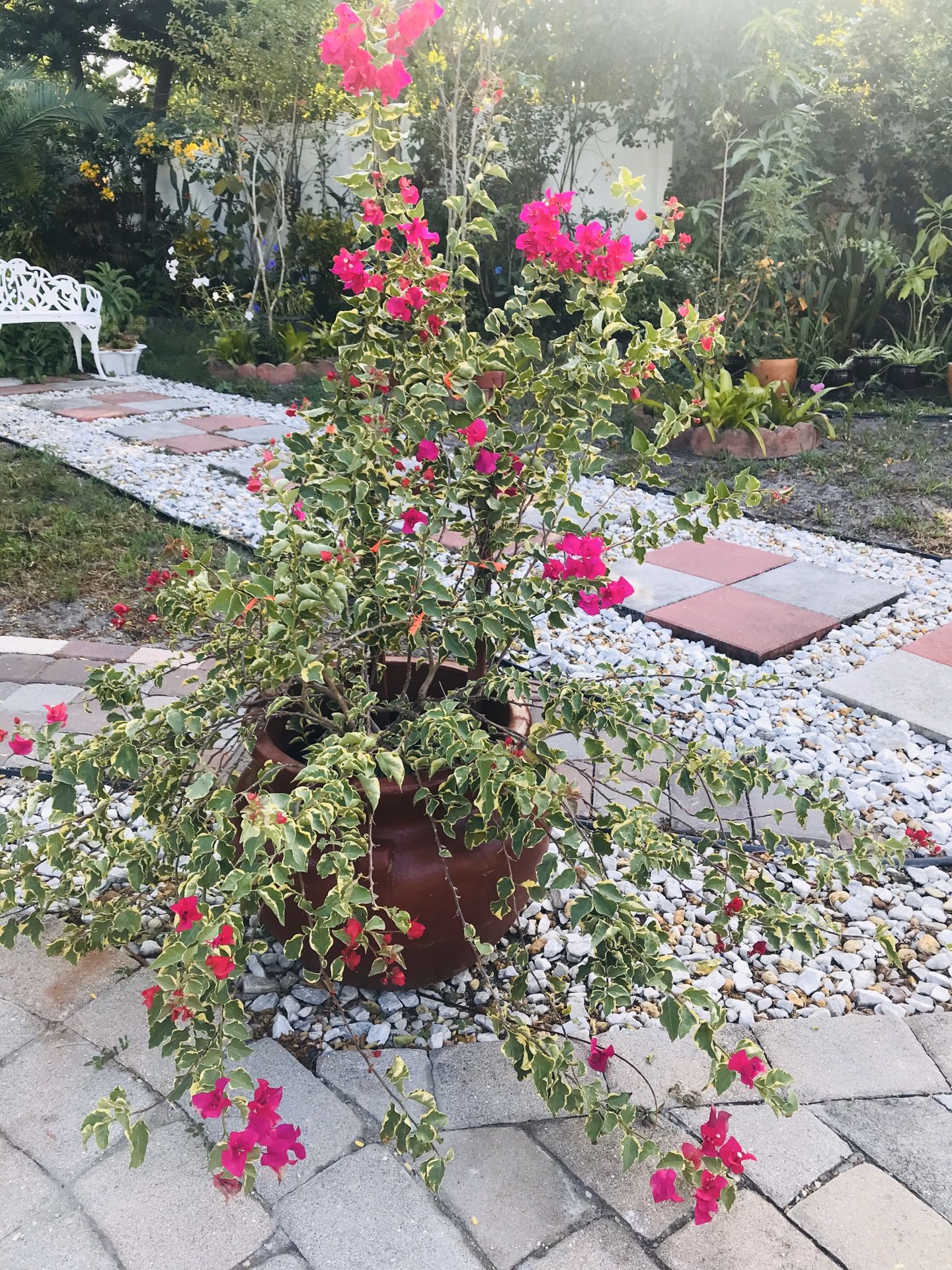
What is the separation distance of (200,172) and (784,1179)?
29.8 feet

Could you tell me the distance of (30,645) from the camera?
2836 millimetres

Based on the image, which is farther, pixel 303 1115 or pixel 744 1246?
pixel 303 1115

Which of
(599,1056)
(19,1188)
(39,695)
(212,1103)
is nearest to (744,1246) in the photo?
(599,1056)

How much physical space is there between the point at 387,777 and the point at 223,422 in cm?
466

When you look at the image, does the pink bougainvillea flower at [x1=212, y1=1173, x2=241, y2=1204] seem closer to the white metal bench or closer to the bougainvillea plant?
the bougainvillea plant

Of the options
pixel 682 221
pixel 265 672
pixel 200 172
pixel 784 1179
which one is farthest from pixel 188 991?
pixel 200 172

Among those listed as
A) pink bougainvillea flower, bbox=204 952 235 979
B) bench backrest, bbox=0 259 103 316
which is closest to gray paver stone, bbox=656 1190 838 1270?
pink bougainvillea flower, bbox=204 952 235 979

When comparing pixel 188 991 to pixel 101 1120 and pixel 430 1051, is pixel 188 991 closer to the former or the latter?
pixel 101 1120

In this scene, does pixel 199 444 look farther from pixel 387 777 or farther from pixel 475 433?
pixel 387 777

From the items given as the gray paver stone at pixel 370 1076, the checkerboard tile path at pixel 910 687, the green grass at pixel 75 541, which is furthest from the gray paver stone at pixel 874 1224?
the green grass at pixel 75 541

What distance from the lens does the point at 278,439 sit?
5.29 m

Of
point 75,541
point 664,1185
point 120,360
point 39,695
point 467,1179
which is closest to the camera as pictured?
point 664,1185

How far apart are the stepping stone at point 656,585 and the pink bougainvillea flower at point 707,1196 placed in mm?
2145

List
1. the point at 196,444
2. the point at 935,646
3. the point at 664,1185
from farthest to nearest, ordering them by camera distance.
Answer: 1. the point at 196,444
2. the point at 935,646
3. the point at 664,1185
